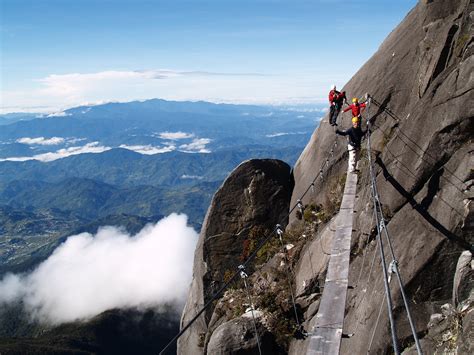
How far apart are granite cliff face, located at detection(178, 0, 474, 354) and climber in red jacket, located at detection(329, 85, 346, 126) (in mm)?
883

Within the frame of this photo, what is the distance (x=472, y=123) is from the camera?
13234mm

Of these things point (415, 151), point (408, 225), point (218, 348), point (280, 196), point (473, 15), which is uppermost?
point (473, 15)

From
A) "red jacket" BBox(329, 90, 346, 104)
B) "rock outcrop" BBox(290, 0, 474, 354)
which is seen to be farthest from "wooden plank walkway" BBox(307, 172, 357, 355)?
"red jacket" BBox(329, 90, 346, 104)

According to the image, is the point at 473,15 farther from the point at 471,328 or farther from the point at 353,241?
the point at 471,328

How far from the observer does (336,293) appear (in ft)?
45.1

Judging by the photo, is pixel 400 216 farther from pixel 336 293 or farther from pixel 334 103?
pixel 334 103

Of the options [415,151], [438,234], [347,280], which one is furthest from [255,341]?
[415,151]

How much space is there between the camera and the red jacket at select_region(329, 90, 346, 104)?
91.4ft

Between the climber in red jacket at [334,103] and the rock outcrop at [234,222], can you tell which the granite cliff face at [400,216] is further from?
the climber in red jacket at [334,103]

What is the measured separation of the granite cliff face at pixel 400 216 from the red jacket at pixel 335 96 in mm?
811

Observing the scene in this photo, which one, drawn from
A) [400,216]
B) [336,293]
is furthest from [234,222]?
[400,216]

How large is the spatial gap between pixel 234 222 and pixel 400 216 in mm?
16236

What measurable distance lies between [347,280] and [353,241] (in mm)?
2254

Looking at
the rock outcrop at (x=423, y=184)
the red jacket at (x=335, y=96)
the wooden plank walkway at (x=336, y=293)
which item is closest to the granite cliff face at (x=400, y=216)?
the rock outcrop at (x=423, y=184)
